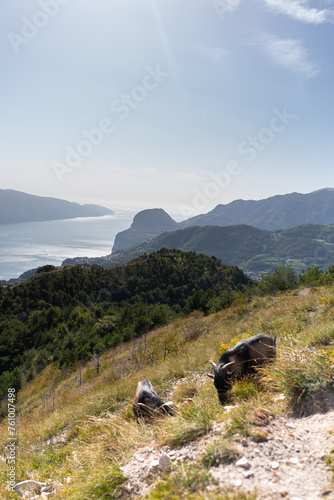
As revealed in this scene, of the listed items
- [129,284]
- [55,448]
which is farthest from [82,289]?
[55,448]

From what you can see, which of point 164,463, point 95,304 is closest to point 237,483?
point 164,463

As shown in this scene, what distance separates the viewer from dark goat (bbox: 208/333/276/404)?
3.76 meters

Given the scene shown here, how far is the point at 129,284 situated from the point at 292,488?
265 ft

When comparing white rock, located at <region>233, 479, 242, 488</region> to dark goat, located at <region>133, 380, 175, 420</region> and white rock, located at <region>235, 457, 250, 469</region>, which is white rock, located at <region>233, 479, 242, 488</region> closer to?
white rock, located at <region>235, 457, 250, 469</region>

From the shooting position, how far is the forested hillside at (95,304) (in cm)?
3052

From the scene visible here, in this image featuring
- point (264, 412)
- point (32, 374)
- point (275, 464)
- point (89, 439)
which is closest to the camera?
point (275, 464)

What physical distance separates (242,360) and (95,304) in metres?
72.3

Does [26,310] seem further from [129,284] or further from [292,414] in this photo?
[292,414]

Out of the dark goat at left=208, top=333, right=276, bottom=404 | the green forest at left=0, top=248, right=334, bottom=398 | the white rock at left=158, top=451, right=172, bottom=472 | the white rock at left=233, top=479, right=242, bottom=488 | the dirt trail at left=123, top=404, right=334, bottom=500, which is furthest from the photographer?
the green forest at left=0, top=248, right=334, bottom=398

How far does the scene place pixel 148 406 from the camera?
159 inches

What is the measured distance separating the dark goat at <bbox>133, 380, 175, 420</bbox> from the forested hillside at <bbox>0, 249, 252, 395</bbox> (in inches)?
766

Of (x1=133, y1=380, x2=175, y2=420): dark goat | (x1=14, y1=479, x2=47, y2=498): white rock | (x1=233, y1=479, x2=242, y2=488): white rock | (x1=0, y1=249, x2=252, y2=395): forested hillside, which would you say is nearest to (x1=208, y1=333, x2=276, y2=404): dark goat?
(x1=133, y1=380, x2=175, y2=420): dark goat

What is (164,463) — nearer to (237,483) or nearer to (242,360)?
(237,483)

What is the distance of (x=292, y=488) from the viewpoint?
1852mm
